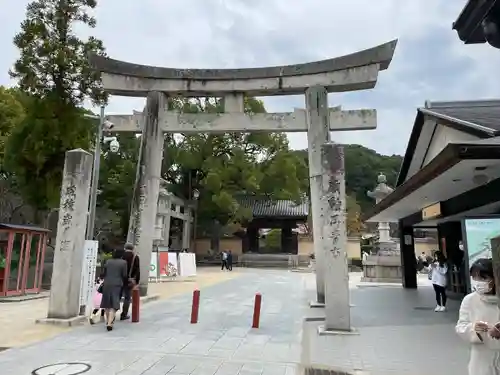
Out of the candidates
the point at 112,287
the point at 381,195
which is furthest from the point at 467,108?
the point at 112,287

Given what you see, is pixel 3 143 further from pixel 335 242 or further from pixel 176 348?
pixel 335 242

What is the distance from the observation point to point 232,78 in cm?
1327

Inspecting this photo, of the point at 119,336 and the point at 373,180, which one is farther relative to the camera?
the point at 373,180

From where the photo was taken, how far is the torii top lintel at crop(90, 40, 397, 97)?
12820 mm

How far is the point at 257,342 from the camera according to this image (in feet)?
24.6

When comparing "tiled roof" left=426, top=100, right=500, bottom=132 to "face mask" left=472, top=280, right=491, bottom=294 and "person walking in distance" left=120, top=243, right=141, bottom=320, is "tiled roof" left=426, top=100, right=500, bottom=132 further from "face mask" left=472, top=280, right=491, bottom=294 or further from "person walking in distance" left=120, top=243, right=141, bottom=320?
"face mask" left=472, top=280, right=491, bottom=294

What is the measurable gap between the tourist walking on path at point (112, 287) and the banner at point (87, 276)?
1153mm

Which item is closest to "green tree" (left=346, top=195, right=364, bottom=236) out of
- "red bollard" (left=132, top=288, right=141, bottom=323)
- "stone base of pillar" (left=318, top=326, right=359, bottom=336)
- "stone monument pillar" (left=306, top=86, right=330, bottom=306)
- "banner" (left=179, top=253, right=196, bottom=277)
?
"banner" (left=179, top=253, right=196, bottom=277)

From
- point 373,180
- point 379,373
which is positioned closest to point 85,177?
point 379,373

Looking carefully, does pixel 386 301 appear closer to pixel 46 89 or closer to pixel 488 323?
pixel 488 323

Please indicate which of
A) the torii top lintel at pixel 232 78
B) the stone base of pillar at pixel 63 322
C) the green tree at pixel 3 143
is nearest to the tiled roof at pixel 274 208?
the green tree at pixel 3 143

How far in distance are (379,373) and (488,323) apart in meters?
2.90

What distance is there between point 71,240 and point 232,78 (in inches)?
284

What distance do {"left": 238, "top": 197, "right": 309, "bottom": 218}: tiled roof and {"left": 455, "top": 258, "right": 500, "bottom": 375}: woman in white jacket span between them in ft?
128
